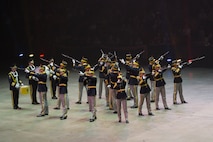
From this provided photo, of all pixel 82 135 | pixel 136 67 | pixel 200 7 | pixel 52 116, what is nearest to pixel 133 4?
pixel 200 7

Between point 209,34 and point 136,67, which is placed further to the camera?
point 209,34

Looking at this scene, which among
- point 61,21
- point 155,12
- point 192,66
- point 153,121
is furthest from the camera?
point 61,21

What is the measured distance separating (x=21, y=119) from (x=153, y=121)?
4.27 metres

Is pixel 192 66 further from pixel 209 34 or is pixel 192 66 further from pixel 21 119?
pixel 21 119

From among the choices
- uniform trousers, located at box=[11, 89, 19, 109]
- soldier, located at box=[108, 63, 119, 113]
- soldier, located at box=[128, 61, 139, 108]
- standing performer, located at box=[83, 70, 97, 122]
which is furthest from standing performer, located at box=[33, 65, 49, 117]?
soldier, located at box=[128, 61, 139, 108]

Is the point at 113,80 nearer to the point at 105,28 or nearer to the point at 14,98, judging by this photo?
the point at 14,98

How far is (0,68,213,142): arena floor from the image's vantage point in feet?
35.6

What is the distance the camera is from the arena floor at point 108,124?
35.6 ft

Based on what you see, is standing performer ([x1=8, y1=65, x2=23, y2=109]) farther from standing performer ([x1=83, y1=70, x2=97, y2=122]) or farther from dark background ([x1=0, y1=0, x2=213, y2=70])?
dark background ([x1=0, y1=0, x2=213, y2=70])

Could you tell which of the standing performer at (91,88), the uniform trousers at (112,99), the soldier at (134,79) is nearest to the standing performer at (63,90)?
the standing performer at (91,88)

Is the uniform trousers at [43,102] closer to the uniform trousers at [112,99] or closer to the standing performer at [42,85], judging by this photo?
the standing performer at [42,85]

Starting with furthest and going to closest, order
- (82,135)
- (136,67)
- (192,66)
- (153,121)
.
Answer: (192,66) → (136,67) → (153,121) → (82,135)

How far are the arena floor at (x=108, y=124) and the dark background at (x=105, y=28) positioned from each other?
417 inches

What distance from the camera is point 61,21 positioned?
3116 cm
